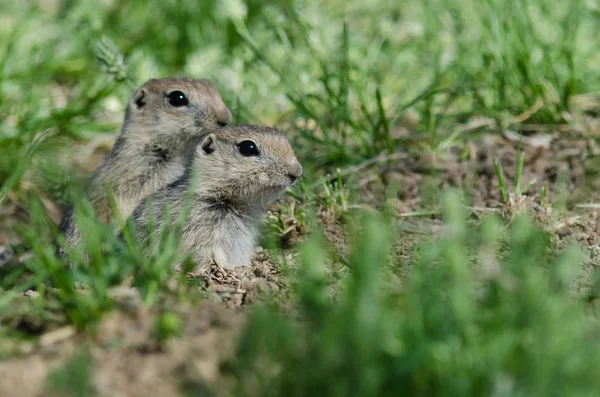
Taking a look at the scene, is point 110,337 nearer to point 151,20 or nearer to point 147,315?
point 147,315

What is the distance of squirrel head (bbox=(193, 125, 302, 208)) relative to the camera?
4.88m

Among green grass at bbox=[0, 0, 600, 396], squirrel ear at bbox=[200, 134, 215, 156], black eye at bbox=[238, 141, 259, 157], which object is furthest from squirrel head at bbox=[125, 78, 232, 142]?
black eye at bbox=[238, 141, 259, 157]

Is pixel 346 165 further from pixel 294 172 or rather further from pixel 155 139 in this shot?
pixel 155 139

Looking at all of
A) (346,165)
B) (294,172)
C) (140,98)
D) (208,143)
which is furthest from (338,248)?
(140,98)

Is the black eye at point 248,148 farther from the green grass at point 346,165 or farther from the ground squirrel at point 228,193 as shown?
the green grass at point 346,165

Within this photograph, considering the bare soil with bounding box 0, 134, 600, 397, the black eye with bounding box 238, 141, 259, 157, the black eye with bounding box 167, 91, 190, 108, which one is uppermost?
the black eye with bounding box 167, 91, 190, 108

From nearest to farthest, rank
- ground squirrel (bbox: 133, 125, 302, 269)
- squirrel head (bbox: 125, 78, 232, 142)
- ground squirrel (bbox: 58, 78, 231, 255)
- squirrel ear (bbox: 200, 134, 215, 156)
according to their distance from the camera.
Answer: ground squirrel (bbox: 133, 125, 302, 269), squirrel ear (bbox: 200, 134, 215, 156), ground squirrel (bbox: 58, 78, 231, 255), squirrel head (bbox: 125, 78, 232, 142)

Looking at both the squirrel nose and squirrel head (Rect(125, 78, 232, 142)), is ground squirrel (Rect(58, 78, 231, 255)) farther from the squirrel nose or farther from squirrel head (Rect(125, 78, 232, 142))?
the squirrel nose

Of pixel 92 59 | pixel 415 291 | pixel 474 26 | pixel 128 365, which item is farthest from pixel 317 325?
pixel 92 59

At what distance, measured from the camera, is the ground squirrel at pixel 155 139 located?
5559 millimetres

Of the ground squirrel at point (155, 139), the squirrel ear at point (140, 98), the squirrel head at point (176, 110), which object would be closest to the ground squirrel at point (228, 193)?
the ground squirrel at point (155, 139)

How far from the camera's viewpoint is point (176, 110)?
5.75 metres

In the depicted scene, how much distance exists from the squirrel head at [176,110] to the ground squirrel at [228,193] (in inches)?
24.8

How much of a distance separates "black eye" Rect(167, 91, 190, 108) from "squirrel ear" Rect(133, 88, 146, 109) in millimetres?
206
